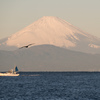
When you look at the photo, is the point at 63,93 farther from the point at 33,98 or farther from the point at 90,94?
the point at 33,98

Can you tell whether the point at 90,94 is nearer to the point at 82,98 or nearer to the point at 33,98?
the point at 82,98

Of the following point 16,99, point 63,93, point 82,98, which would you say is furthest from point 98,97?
point 16,99

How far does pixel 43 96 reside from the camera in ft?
477

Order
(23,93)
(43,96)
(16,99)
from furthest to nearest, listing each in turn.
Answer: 1. (23,93)
2. (43,96)
3. (16,99)

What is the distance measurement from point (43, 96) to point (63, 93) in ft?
40.5

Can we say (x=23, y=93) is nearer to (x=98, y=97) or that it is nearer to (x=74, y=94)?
(x=74, y=94)

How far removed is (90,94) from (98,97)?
10001 mm

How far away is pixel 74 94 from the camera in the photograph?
499 feet

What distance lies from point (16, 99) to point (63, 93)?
2489cm

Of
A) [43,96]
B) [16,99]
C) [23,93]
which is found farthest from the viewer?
[23,93]

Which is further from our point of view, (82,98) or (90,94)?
(90,94)

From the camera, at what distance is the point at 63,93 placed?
15575 cm

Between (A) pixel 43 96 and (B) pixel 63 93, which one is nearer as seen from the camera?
(A) pixel 43 96

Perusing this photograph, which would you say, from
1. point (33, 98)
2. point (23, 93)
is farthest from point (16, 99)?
point (23, 93)
